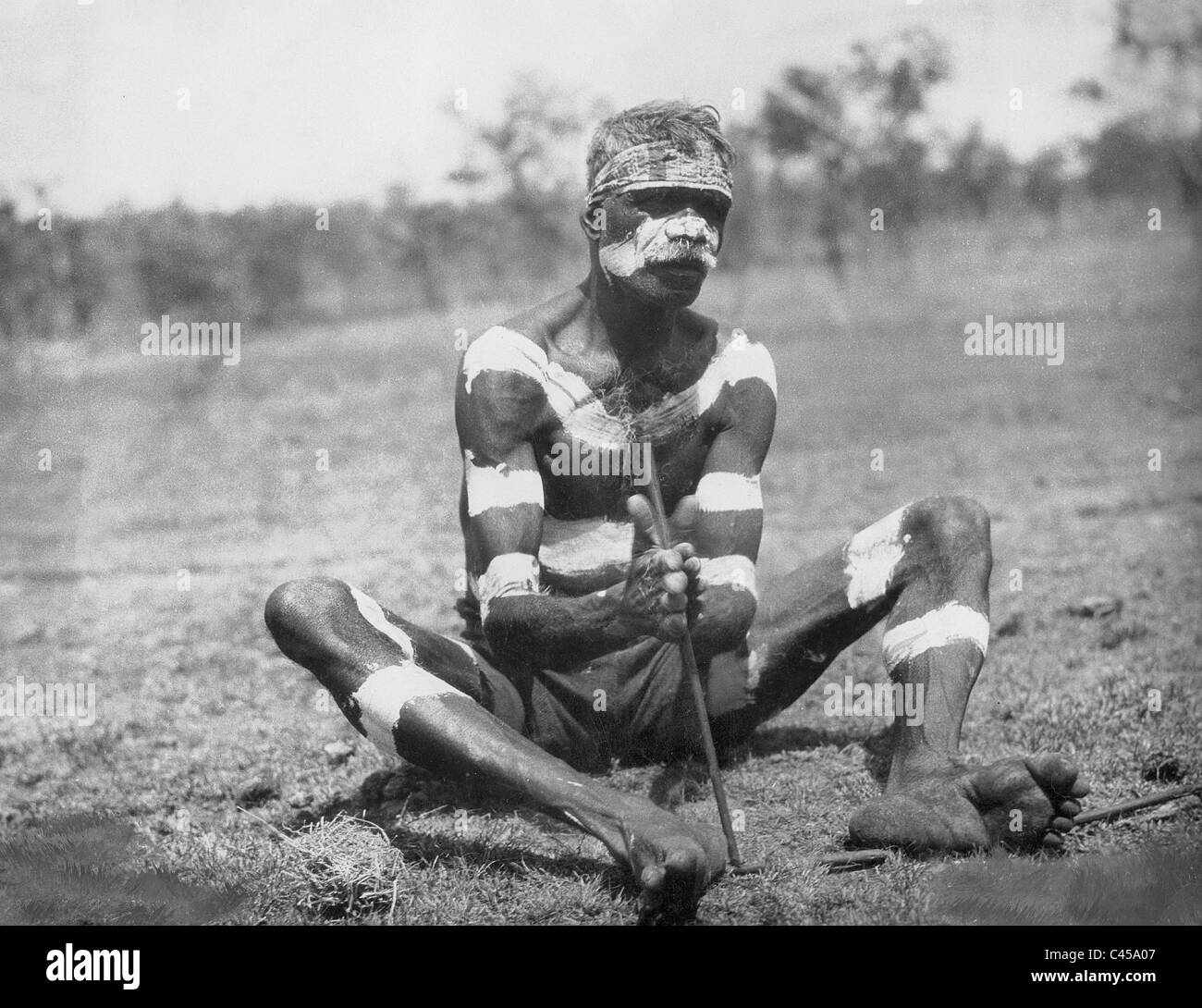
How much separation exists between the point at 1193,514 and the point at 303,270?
1061cm

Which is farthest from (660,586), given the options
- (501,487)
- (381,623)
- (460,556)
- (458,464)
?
(458,464)

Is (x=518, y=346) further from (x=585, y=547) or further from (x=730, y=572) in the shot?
(x=730, y=572)

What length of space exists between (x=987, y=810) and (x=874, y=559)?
3.36ft

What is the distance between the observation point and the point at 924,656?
4.73m

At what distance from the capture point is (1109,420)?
12430 mm

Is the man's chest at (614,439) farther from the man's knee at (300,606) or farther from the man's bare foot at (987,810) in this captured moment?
the man's bare foot at (987,810)

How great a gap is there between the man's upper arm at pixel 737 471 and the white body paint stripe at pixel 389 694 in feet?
3.12

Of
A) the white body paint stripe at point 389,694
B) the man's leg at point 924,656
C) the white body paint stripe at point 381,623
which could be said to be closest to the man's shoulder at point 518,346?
the white body paint stripe at point 381,623

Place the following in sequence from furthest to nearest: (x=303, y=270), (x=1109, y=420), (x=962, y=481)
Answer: (x=303, y=270), (x=1109, y=420), (x=962, y=481)

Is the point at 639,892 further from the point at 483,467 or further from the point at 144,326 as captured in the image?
the point at 144,326

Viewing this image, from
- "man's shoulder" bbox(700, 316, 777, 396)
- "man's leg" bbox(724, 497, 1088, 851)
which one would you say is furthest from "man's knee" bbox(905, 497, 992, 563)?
"man's shoulder" bbox(700, 316, 777, 396)

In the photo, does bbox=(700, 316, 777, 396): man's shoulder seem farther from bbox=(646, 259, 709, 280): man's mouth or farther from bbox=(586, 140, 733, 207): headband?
bbox=(586, 140, 733, 207): headband
